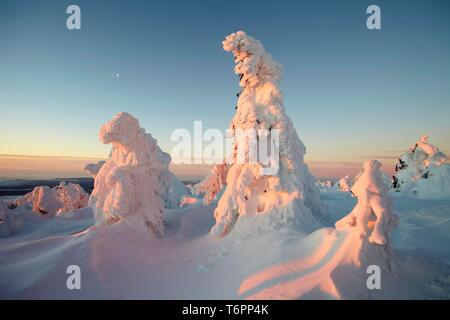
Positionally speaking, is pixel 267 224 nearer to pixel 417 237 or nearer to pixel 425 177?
pixel 417 237

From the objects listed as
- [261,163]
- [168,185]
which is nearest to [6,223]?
[168,185]

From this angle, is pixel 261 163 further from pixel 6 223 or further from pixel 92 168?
pixel 6 223

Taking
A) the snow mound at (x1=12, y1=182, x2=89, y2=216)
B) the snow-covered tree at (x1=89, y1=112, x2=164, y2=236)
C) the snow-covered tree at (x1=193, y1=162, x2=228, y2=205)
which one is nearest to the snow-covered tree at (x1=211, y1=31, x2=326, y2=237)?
the snow-covered tree at (x1=193, y1=162, x2=228, y2=205)

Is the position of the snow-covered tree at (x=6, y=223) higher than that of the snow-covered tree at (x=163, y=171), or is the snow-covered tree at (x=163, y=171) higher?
the snow-covered tree at (x=163, y=171)

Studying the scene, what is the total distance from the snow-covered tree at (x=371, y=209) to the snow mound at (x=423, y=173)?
18.8 meters

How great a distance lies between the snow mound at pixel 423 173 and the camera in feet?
71.7

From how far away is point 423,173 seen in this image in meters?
25.2

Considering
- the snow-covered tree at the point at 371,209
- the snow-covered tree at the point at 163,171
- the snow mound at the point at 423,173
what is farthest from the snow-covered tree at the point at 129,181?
the snow mound at the point at 423,173

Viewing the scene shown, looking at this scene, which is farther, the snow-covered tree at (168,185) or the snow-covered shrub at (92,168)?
the snow-covered shrub at (92,168)

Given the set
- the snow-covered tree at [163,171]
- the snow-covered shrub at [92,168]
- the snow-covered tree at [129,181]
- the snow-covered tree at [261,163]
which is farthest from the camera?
the snow-covered shrub at [92,168]

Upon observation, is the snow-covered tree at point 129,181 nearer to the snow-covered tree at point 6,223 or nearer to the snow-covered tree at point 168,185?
the snow-covered tree at point 168,185

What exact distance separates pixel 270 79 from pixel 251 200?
22.6ft

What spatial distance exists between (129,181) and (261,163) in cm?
711
